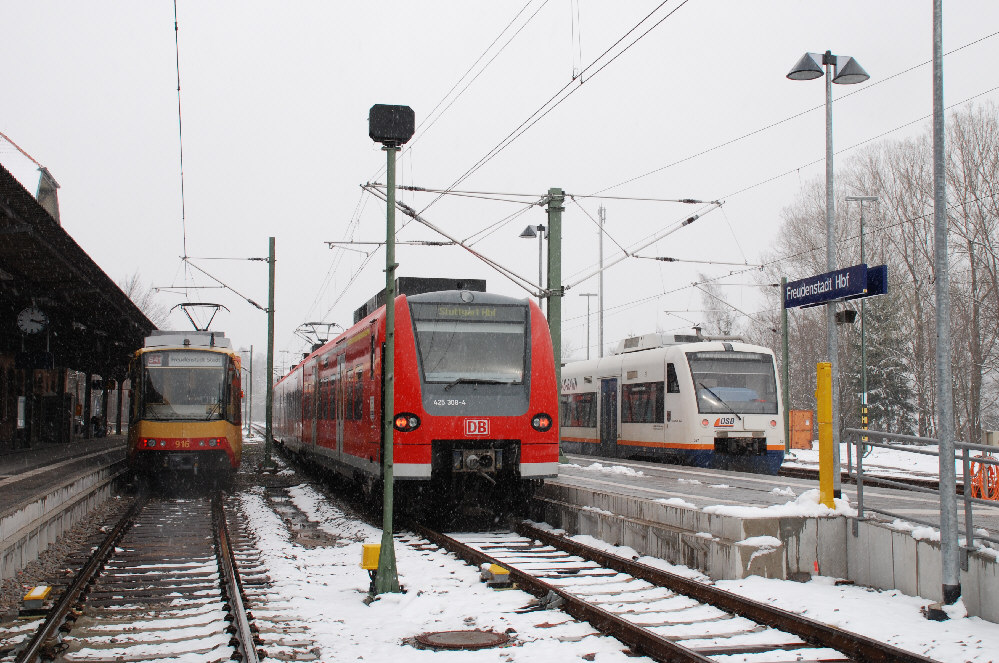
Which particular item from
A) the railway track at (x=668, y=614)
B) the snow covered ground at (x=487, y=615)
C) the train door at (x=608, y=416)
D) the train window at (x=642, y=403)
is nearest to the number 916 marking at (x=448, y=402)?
the railway track at (x=668, y=614)

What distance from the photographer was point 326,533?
12516 millimetres

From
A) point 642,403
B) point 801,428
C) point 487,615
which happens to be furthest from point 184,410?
point 801,428

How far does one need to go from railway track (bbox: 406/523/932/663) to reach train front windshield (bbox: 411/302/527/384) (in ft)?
8.55

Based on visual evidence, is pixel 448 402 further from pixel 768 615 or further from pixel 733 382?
pixel 733 382

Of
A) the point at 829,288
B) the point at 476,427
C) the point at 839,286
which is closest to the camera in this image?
the point at 839,286

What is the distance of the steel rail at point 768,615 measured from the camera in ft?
19.1

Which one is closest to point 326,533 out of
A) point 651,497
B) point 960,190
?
point 651,497

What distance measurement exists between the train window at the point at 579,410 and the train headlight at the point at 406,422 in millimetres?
14057

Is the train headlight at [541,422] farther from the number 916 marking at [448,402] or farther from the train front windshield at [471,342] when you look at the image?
the number 916 marking at [448,402]

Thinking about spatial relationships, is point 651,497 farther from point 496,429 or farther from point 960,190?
point 960,190

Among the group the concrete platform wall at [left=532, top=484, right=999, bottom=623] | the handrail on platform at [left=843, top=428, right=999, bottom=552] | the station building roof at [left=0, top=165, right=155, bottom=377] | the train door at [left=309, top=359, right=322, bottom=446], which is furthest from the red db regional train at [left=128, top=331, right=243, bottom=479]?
the handrail on platform at [left=843, top=428, right=999, bottom=552]

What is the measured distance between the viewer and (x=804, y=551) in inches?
340

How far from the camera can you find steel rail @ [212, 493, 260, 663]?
610 cm

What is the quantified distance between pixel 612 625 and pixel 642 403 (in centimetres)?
1557
